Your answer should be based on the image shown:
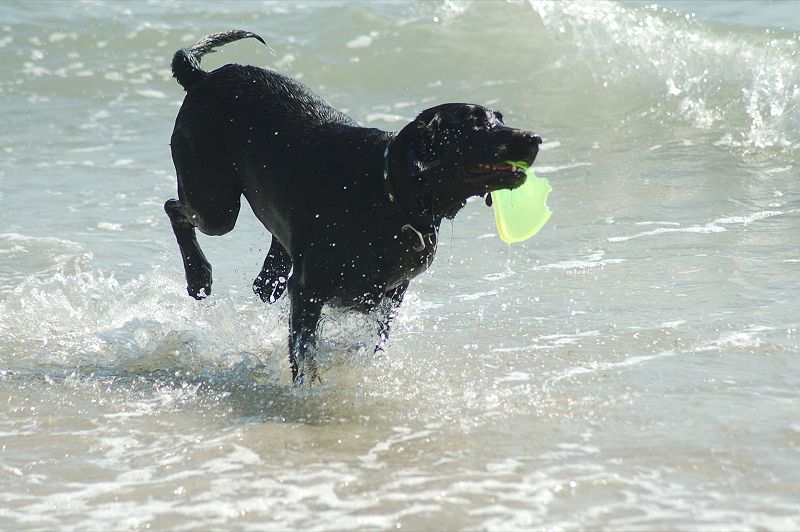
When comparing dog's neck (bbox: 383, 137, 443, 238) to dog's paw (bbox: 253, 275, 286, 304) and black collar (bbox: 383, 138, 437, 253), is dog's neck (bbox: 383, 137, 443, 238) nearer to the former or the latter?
black collar (bbox: 383, 138, 437, 253)

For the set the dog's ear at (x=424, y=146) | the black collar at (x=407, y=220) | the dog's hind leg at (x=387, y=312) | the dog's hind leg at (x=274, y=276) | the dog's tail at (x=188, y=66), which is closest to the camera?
the dog's ear at (x=424, y=146)

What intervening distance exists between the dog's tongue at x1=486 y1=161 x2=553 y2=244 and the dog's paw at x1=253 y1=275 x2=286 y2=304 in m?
1.41

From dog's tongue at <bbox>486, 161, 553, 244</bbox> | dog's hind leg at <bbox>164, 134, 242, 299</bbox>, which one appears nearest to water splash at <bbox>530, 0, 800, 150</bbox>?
dog's tongue at <bbox>486, 161, 553, 244</bbox>

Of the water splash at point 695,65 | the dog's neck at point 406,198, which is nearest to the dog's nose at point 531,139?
the dog's neck at point 406,198

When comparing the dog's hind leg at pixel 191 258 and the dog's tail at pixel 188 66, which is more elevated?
the dog's tail at pixel 188 66

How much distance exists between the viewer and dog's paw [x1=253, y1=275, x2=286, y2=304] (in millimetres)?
5824

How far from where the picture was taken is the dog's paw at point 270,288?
19.1 feet

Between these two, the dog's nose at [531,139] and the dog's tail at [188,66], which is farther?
the dog's tail at [188,66]

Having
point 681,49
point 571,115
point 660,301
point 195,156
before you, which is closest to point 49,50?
point 571,115

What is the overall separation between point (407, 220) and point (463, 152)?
15.5 inches

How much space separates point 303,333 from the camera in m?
4.71

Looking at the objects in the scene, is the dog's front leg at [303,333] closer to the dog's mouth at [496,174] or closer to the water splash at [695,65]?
the dog's mouth at [496,174]

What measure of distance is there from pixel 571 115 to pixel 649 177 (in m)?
2.60

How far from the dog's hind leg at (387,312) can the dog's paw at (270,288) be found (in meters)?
0.99
